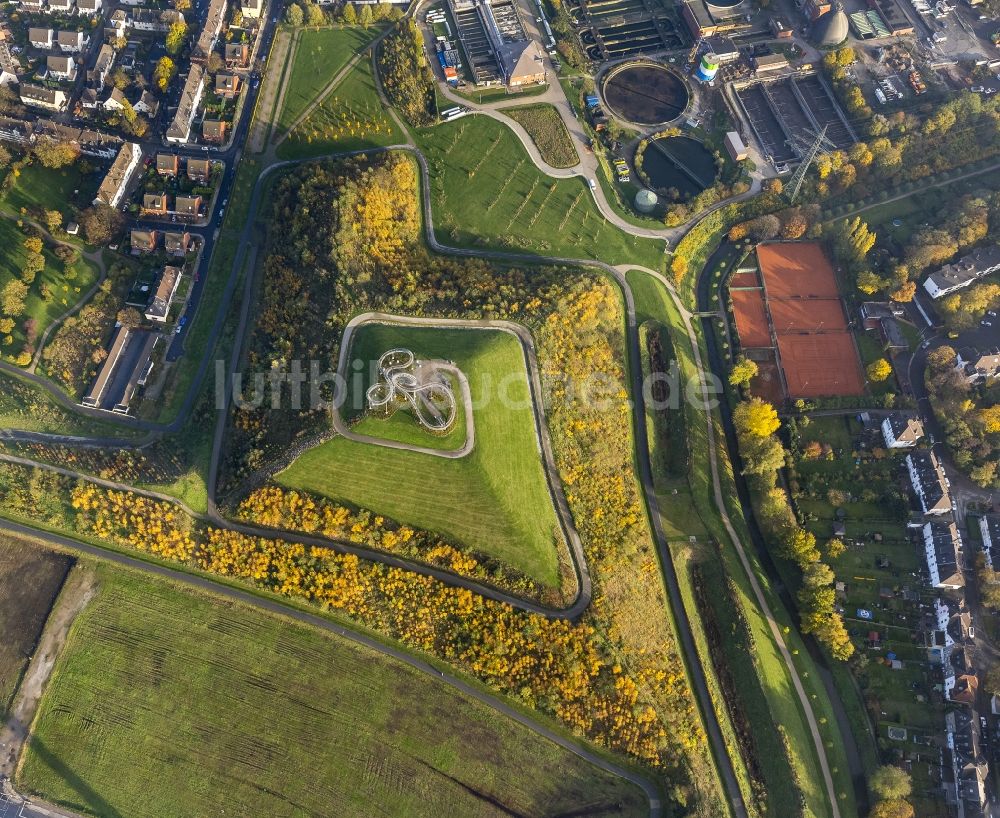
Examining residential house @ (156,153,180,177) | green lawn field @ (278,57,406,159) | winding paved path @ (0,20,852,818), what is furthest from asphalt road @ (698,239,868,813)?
residential house @ (156,153,180,177)

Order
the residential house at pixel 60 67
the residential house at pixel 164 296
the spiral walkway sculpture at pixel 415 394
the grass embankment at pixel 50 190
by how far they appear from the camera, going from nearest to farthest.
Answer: the spiral walkway sculpture at pixel 415 394 → the residential house at pixel 164 296 → the grass embankment at pixel 50 190 → the residential house at pixel 60 67

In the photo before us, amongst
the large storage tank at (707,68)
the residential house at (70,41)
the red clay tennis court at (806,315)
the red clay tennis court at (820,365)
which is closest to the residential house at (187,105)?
the residential house at (70,41)

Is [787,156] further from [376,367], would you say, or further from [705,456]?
[376,367]

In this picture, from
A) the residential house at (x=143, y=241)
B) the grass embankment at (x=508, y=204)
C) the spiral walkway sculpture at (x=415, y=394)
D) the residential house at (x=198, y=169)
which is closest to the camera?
the spiral walkway sculpture at (x=415, y=394)

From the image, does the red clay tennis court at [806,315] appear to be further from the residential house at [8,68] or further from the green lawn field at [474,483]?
the residential house at [8,68]

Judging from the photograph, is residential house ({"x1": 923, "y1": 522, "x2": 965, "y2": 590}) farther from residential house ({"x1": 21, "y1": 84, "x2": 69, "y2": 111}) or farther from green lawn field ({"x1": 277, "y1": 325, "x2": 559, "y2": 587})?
residential house ({"x1": 21, "y1": 84, "x2": 69, "y2": 111})

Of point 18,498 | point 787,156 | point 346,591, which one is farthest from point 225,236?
point 787,156
